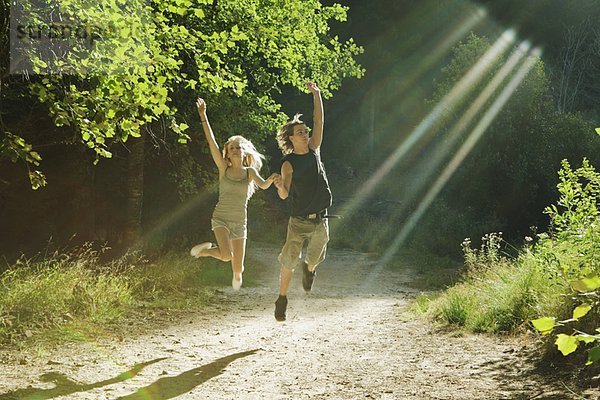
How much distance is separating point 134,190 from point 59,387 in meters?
8.41

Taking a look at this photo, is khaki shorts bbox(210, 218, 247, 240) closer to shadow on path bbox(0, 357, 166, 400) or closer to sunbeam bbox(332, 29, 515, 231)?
shadow on path bbox(0, 357, 166, 400)

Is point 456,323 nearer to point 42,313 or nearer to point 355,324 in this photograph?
point 355,324

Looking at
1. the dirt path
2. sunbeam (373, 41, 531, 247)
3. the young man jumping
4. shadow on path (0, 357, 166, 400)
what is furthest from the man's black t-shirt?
sunbeam (373, 41, 531, 247)

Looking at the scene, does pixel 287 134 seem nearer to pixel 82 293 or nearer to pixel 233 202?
pixel 233 202

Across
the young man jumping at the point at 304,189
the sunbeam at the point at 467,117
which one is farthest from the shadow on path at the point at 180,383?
the sunbeam at the point at 467,117

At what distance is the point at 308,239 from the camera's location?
859 cm

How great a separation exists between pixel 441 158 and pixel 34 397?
22.8 meters

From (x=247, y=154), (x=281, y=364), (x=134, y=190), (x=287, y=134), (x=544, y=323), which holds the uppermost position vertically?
(x=287, y=134)

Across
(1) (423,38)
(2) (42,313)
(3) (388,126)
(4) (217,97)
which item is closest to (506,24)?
(1) (423,38)

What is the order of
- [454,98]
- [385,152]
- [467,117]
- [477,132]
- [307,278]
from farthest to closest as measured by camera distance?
1. [385,152]
2. [454,98]
3. [467,117]
4. [477,132]
5. [307,278]

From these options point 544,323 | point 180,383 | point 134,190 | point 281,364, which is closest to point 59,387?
point 180,383

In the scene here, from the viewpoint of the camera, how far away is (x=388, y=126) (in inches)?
1594

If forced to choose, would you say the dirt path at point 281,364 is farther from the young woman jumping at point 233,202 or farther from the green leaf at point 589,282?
the green leaf at point 589,282

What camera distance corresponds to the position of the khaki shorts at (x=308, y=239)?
27.5ft
